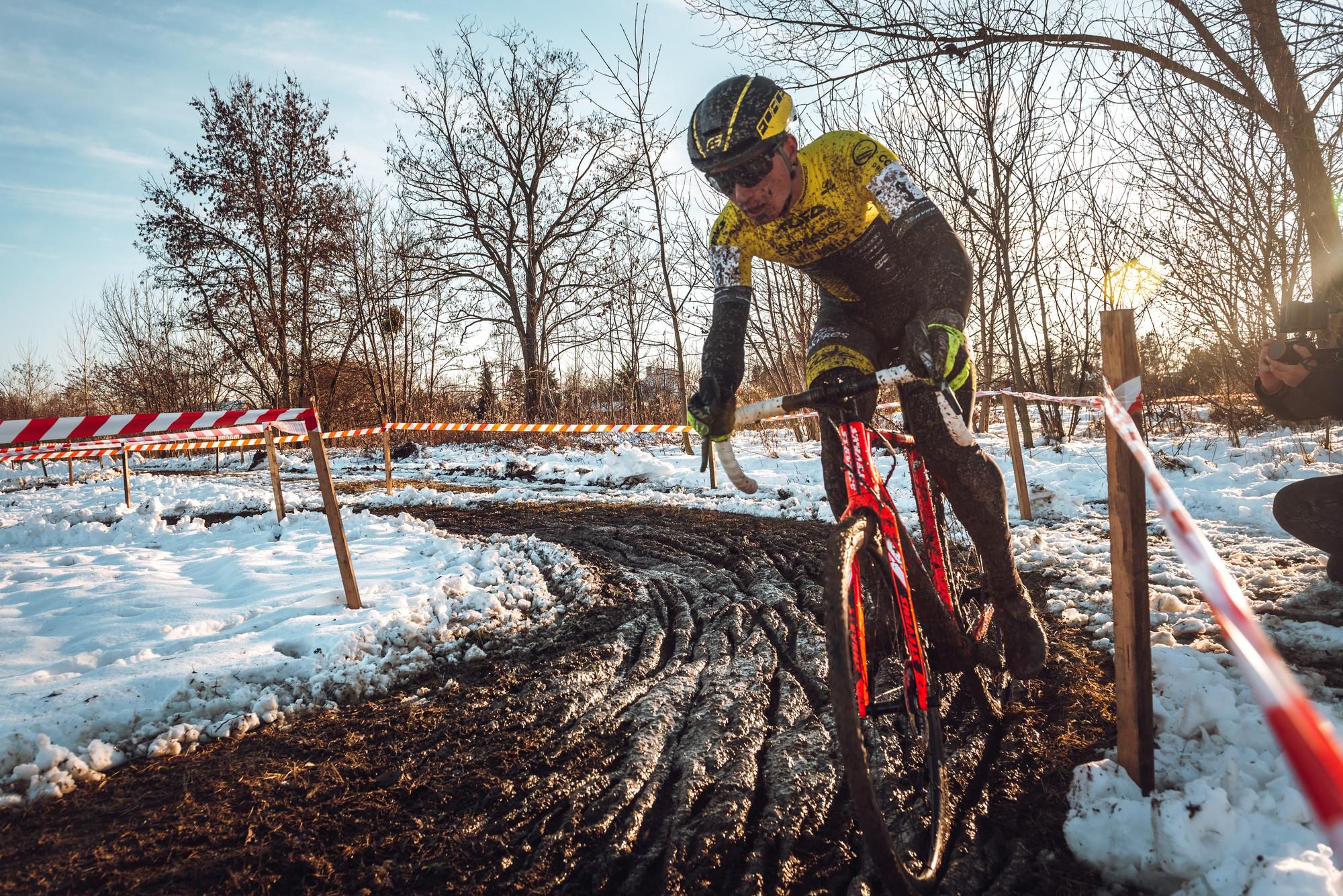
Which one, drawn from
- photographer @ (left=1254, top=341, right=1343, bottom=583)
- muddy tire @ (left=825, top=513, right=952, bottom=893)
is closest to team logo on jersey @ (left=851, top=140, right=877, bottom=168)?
muddy tire @ (left=825, top=513, right=952, bottom=893)

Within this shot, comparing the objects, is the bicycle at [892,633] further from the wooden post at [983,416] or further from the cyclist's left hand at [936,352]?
the wooden post at [983,416]

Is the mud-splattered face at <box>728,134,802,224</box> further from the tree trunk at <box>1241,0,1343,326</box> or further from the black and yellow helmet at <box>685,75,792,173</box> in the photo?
the tree trunk at <box>1241,0,1343,326</box>

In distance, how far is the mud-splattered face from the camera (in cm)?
242

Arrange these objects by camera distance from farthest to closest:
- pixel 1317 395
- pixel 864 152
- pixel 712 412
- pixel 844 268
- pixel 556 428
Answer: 1. pixel 556 428
2. pixel 1317 395
3. pixel 844 268
4. pixel 864 152
5. pixel 712 412

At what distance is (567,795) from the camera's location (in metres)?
2.47

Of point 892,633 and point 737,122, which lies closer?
point 737,122

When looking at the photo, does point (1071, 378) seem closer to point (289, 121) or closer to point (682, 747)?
point (682, 747)

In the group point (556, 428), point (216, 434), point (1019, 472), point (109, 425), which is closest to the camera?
point (109, 425)

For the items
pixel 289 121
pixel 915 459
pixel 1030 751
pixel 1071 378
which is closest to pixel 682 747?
pixel 1030 751

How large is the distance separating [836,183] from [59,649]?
4750mm

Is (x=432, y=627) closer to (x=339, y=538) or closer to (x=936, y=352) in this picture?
(x=339, y=538)

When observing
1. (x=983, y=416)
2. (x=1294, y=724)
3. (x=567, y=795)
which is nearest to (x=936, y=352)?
(x=1294, y=724)

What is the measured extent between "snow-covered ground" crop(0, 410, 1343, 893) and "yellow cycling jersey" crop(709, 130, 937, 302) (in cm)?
194

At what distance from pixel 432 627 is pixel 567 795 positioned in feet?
7.47
